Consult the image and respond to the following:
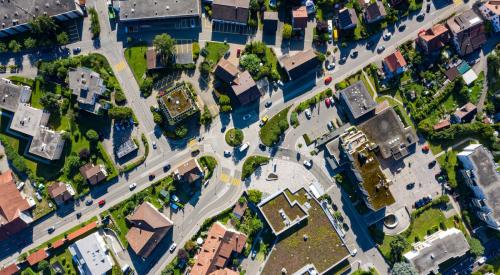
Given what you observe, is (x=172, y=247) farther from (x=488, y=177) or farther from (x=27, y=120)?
(x=488, y=177)

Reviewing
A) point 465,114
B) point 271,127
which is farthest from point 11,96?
point 465,114

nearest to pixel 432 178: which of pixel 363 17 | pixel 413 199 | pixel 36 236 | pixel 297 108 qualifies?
pixel 413 199

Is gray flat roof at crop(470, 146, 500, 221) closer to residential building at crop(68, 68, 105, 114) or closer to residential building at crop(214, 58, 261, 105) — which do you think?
residential building at crop(214, 58, 261, 105)

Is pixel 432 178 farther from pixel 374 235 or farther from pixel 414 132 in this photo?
pixel 374 235

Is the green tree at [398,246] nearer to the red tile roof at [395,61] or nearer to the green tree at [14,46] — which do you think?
the red tile roof at [395,61]

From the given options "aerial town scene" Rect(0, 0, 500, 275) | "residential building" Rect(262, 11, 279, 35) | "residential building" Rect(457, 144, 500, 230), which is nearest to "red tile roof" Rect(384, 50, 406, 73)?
"aerial town scene" Rect(0, 0, 500, 275)
